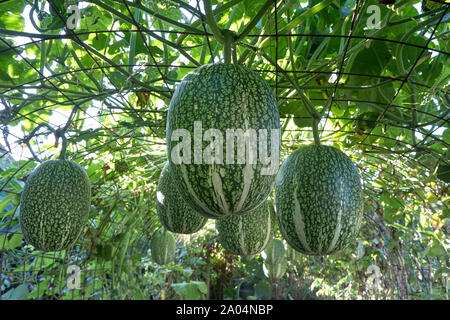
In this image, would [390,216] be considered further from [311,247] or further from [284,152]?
[311,247]

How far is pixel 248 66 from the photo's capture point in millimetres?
1565

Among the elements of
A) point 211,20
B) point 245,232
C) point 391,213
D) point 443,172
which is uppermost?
point 211,20

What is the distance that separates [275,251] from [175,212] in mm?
1824

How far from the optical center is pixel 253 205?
3.48 feet

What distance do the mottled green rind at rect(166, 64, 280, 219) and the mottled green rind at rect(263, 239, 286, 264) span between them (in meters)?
2.48

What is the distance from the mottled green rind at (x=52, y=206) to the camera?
1.59 metres

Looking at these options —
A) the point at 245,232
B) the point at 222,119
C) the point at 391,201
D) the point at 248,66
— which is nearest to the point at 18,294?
the point at 245,232

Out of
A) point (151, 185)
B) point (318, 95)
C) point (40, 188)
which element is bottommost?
point (40, 188)

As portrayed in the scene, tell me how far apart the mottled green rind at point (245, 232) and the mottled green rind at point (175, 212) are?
162 mm

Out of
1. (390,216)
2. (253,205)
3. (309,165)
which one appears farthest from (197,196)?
(390,216)

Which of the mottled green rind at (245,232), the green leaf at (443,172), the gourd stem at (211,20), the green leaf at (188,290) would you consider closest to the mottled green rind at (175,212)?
the mottled green rind at (245,232)

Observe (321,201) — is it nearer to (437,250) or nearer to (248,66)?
(248,66)

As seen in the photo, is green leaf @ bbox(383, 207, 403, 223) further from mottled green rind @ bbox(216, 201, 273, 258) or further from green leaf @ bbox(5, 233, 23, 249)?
green leaf @ bbox(5, 233, 23, 249)

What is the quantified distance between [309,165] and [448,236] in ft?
6.87
